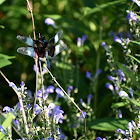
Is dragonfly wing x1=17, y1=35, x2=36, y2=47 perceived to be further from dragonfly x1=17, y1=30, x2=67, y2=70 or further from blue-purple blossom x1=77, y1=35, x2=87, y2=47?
blue-purple blossom x1=77, y1=35, x2=87, y2=47

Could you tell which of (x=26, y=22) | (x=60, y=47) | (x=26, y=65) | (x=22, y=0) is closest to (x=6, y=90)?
(x=26, y=65)

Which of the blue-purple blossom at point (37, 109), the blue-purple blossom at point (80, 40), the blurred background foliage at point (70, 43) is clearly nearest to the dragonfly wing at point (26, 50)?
the blue-purple blossom at point (37, 109)

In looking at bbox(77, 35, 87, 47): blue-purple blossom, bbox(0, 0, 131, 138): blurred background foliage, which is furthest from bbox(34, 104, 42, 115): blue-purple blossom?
bbox(77, 35, 87, 47): blue-purple blossom

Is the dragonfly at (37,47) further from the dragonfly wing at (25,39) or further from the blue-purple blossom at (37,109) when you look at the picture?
the blue-purple blossom at (37,109)

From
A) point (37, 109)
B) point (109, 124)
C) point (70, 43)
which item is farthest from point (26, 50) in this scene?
point (70, 43)

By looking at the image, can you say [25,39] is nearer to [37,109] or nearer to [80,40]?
[37,109]
